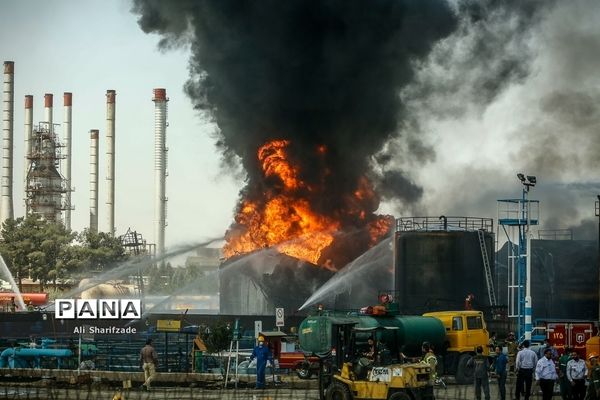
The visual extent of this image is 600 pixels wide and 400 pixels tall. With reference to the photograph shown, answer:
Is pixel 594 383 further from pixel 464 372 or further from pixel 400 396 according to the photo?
pixel 464 372

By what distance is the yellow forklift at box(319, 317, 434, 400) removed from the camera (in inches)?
1140

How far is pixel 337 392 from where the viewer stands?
98.3 feet

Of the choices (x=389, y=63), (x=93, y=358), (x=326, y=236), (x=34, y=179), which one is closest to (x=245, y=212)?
(x=326, y=236)

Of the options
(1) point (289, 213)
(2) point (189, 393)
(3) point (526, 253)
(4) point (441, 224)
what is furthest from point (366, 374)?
(1) point (289, 213)

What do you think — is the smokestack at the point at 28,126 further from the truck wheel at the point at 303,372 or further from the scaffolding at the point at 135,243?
the truck wheel at the point at 303,372

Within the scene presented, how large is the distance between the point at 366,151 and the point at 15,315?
27.6 metres

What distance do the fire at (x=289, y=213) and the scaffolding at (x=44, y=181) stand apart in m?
71.5

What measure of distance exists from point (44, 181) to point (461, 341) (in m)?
112

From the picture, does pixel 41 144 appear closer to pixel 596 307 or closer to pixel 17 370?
pixel 596 307

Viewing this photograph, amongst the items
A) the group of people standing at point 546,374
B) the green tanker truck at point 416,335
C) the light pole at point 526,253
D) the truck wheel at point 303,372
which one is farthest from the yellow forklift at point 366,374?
the light pole at point 526,253

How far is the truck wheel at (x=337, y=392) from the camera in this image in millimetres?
29719

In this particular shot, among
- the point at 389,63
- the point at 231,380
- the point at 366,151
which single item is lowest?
the point at 231,380

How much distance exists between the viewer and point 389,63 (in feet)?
251

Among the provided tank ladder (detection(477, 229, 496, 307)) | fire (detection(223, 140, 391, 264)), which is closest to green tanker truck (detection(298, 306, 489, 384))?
tank ladder (detection(477, 229, 496, 307))
